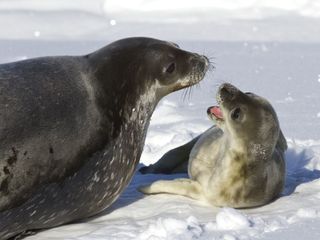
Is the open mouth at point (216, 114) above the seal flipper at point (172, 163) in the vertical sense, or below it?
above

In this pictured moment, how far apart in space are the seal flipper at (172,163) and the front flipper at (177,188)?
491 millimetres

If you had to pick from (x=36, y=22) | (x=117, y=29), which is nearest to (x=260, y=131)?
(x=117, y=29)

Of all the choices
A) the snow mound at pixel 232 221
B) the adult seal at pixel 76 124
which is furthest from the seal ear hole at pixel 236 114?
the snow mound at pixel 232 221

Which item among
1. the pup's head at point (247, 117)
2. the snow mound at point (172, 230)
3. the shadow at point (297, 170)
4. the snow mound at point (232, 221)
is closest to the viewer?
the snow mound at point (172, 230)

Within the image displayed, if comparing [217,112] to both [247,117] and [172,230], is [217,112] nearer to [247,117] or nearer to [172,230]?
[247,117]

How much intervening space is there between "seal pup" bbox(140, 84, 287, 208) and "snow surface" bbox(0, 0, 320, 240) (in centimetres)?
7

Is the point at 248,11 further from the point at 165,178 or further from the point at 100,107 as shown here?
the point at 100,107

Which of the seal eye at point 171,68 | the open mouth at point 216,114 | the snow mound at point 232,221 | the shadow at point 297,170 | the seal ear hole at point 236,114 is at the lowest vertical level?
the shadow at point 297,170

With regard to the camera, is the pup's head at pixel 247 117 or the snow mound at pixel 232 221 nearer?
the snow mound at pixel 232 221

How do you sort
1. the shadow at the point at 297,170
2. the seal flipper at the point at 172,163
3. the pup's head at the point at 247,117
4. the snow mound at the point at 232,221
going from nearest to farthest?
the snow mound at the point at 232,221
the pup's head at the point at 247,117
the shadow at the point at 297,170
the seal flipper at the point at 172,163

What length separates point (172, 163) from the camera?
4.98 metres

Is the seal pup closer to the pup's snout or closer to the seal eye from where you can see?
the pup's snout

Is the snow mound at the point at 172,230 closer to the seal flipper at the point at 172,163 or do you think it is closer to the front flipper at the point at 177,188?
the front flipper at the point at 177,188

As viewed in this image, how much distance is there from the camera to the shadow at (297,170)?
186 inches
